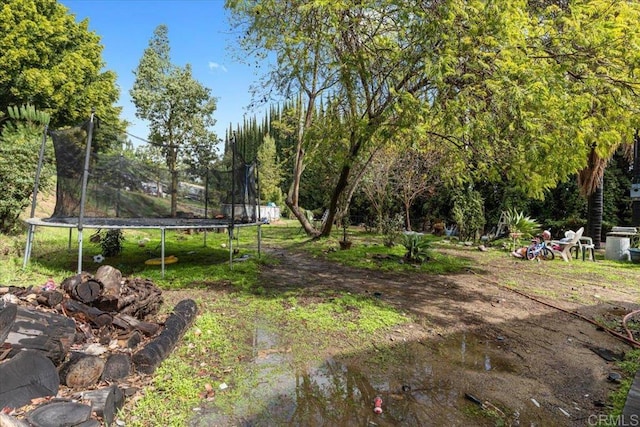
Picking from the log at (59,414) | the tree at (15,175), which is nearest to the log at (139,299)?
the log at (59,414)

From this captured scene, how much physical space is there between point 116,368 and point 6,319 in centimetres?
74

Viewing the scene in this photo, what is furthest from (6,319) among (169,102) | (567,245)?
(169,102)

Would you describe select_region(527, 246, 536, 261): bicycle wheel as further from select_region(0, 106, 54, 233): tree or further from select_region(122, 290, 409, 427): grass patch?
→ select_region(0, 106, 54, 233): tree

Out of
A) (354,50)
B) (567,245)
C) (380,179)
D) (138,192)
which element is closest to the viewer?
(354,50)

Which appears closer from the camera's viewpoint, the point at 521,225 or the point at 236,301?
the point at 236,301

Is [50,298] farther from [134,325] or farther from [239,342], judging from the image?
[239,342]

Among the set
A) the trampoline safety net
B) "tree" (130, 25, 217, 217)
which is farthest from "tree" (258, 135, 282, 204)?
the trampoline safety net

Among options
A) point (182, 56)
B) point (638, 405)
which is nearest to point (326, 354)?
point (638, 405)

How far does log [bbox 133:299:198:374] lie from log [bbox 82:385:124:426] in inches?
16.6

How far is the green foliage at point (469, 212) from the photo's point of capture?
11078mm

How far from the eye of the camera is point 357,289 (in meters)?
5.43

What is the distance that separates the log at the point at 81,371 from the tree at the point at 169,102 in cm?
1089

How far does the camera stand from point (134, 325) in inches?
124

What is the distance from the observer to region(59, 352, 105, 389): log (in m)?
2.29
